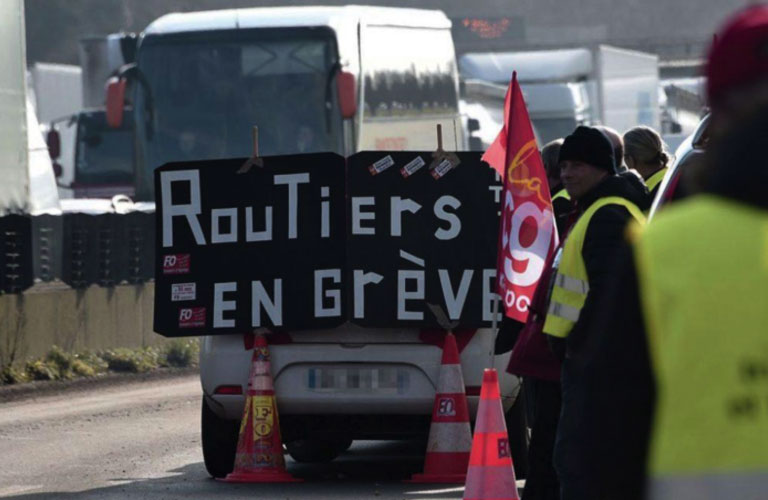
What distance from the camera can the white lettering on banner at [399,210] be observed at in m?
10.2

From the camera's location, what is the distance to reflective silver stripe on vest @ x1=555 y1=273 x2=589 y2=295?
21.7ft

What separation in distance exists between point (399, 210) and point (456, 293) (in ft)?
1.77

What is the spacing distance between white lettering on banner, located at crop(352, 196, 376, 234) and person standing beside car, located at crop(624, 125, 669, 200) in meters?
1.35

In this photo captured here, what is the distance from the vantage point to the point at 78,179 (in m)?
36.5

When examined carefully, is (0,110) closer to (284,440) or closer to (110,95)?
(110,95)

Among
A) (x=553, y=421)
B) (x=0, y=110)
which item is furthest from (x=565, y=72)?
(x=553, y=421)

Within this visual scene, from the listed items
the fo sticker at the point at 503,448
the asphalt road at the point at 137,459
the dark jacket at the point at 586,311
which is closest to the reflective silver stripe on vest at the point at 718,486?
the dark jacket at the point at 586,311

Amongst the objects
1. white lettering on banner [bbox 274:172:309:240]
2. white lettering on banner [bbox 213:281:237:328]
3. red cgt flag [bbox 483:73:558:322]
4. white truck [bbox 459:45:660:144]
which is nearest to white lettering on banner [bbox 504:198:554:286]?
red cgt flag [bbox 483:73:558:322]

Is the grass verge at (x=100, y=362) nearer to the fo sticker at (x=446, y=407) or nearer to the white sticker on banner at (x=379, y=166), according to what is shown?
the white sticker on banner at (x=379, y=166)

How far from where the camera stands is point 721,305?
7.92 ft

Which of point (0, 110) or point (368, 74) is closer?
point (0, 110)

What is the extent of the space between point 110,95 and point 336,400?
13.0 m

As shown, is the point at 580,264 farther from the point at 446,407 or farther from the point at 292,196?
the point at 292,196

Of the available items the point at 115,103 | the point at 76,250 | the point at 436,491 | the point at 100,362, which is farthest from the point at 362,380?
the point at 115,103
